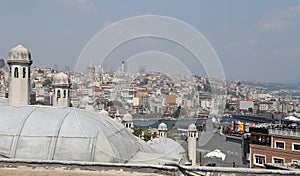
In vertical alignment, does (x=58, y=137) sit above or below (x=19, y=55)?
below

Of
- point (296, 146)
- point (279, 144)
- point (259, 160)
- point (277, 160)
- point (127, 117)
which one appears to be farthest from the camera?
point (259, 160)

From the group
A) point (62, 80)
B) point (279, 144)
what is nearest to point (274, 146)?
point (279, 144)

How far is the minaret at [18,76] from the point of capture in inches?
886

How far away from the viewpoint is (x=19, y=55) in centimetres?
2258

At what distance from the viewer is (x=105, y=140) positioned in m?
12.3

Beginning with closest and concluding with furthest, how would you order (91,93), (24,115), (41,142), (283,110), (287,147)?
1. (41,142)
2. (24,115)
3. (91,93)
4. (287,147)
5. (283,110)

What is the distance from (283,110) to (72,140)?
412 feet

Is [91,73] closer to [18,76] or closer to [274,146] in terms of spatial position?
[18,76]

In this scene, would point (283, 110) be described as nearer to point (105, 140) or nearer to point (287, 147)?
point (287, 147)

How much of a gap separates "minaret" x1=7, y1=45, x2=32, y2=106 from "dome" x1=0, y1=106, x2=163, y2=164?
9442 millimetres

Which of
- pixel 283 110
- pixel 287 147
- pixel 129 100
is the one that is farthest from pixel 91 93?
pixel 283 110

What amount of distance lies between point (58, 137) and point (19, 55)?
12.0m

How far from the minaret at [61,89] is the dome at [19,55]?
2.96 meters

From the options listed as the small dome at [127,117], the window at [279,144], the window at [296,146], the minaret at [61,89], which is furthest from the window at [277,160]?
the minaret at [61,89]
